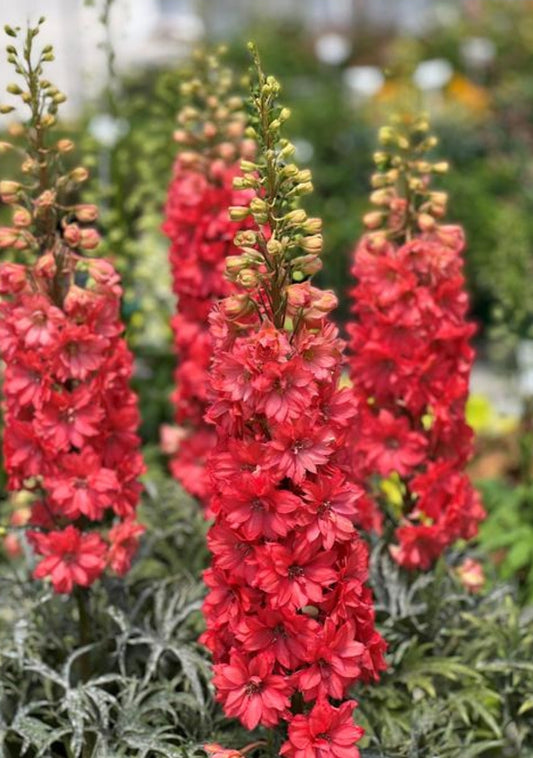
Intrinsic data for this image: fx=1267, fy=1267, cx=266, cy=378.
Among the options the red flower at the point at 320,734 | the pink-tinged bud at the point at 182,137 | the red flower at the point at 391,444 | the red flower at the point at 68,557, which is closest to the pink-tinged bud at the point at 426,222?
the red flower at the point at 391,444

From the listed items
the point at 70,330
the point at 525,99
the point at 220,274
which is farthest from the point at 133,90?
the point at 70,330

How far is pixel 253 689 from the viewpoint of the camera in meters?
2.96

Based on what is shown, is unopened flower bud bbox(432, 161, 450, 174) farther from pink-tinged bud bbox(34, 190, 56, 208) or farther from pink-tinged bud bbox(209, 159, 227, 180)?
pink-tinged bud bbox(34, 190, 56, 208)

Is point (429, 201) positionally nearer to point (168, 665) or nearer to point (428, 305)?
point (428, 305)

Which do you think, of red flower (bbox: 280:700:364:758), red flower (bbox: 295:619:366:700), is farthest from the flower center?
red flower (bbox: 280:700:364:758)

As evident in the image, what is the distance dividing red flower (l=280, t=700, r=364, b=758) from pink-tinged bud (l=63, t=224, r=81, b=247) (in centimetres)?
134

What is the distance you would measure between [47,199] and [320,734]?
4.92 ft

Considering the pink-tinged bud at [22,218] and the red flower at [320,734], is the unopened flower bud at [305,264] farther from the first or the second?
the red flower at [320,734]

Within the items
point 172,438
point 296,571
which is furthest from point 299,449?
point 172,438

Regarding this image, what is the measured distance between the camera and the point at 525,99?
1114 centimetres

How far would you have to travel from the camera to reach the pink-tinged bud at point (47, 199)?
3270mm

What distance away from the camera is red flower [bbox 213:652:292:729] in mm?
2926

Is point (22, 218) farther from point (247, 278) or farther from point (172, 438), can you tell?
point (172, 438)

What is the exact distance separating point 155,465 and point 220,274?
56.5 inches
